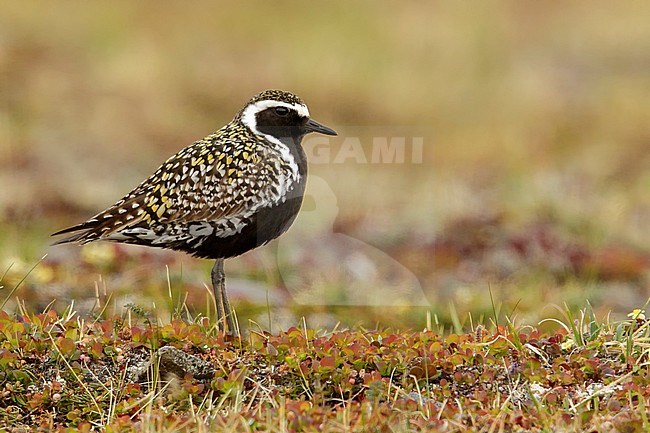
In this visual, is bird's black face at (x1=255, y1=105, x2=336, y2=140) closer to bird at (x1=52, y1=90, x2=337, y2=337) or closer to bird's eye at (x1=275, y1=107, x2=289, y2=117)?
bird's eye at (x1=275, y1=107, x2=289, y2=117)

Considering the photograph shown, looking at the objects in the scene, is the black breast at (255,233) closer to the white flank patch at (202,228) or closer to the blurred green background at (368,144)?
the white flank patch at (202,228)

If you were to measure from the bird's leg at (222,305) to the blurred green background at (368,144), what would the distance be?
30 centimetres

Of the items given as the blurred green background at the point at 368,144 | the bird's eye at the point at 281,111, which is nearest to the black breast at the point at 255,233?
the blurred green background at the point at 368,144

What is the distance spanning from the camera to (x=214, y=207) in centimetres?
706

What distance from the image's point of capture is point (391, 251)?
12.2 metres

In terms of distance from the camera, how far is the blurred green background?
10.3 meters

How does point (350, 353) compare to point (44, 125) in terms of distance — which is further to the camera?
point (44, 125)

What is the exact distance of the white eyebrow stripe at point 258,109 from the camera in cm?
753

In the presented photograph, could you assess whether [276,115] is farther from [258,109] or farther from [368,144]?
[368,144]

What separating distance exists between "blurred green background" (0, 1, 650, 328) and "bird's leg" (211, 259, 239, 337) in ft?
0.97

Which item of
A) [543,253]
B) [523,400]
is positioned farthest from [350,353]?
[543,253]

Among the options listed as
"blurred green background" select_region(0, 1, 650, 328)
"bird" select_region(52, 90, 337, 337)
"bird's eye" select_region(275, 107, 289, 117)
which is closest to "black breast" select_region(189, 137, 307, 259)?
"bird" select_region(52, 90, 337, 337)

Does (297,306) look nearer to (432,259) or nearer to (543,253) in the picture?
(432,259)

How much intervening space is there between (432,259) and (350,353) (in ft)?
18.5
